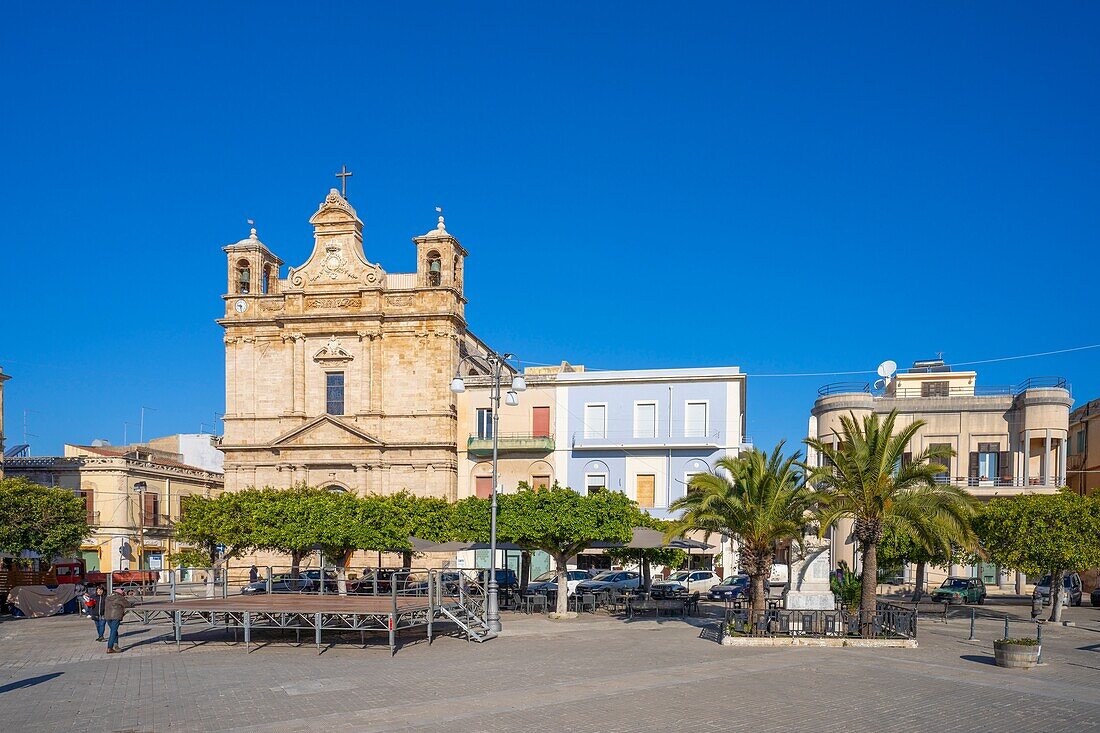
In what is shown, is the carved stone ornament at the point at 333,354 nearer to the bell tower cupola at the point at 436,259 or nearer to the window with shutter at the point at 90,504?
the bell tower cupola at the point at 436,259

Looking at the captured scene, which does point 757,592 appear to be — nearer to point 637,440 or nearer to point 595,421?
point 637,440

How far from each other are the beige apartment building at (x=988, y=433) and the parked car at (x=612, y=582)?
904 cm

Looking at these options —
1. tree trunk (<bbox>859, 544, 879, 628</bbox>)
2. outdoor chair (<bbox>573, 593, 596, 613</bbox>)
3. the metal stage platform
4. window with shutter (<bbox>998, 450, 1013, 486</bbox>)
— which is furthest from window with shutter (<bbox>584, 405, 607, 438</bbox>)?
tree trunk (<bbox>859, 544, 879, 628</bbox>)

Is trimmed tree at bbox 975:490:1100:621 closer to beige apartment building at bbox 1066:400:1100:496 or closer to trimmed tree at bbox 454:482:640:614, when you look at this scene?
trimmed tree at bbox 454:482:640:614

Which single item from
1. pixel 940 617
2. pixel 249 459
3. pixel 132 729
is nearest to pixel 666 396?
pixel 940 617

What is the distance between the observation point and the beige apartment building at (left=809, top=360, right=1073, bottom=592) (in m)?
39.7

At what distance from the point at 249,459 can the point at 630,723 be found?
38.8 metres

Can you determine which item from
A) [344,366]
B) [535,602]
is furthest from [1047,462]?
[344,366]

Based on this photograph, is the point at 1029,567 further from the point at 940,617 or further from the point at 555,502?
the point at 555,502

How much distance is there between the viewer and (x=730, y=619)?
22234 mm

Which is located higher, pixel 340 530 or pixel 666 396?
pixel 666 396

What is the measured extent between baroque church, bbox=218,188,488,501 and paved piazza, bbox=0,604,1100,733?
24107 millimetres

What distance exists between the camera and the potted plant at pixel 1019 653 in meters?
17.1

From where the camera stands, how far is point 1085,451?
4609 cm
